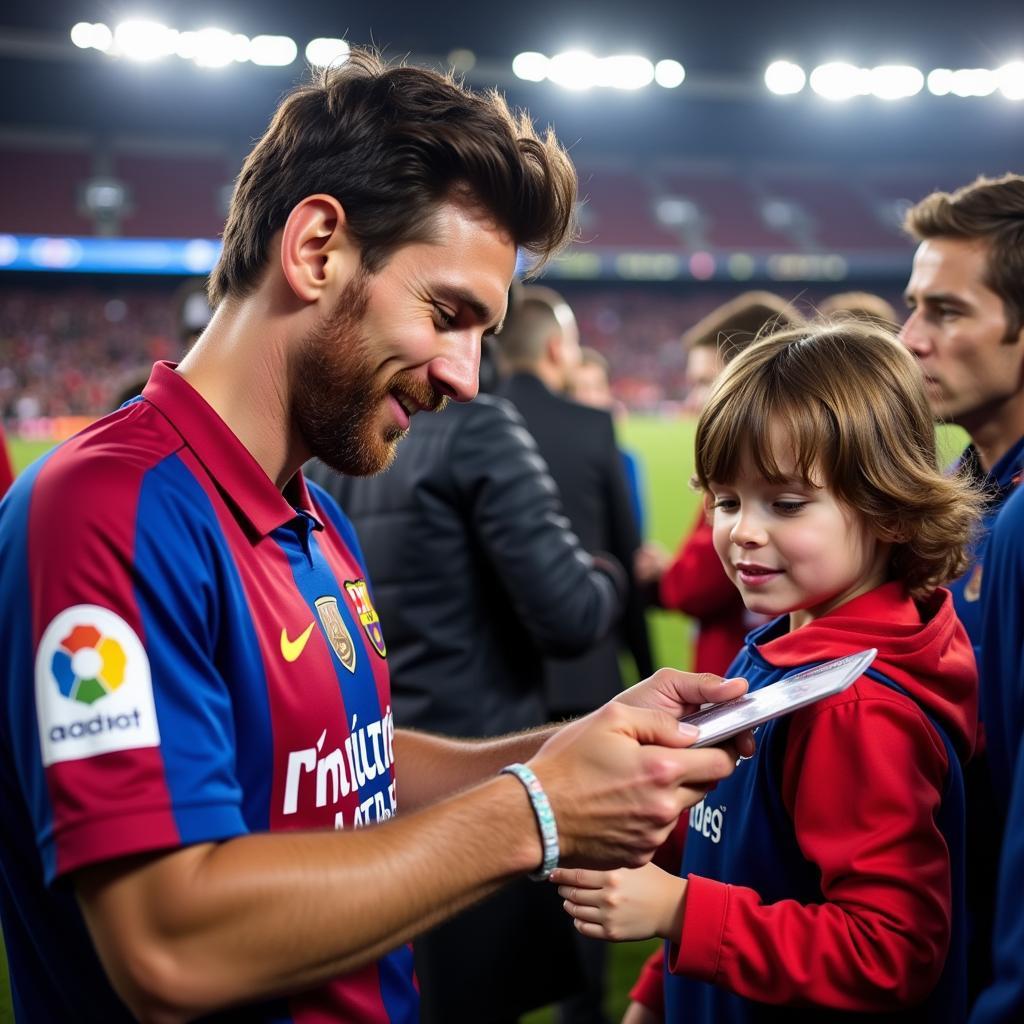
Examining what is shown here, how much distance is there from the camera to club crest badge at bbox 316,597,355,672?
1.50 m

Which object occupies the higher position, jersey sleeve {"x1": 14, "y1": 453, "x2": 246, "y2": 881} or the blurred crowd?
the blurred crowd

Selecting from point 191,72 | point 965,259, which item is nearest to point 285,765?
point 965,259

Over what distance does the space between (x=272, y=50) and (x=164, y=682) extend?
2598 cm

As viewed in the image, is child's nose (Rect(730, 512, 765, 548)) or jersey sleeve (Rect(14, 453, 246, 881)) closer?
jersey sleeve (Rect(14, 453, 246, 881))

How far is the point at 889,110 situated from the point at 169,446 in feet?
112

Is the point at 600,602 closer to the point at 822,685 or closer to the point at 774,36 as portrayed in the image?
the point at 822,685

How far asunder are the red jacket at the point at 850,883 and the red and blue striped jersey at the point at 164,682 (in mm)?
480

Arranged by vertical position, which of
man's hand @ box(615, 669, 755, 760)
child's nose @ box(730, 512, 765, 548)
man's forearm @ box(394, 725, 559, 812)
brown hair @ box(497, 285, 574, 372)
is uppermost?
brown hair @ box(497, 285, 574, 372)

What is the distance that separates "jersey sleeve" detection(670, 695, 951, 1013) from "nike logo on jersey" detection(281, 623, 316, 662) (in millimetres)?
629

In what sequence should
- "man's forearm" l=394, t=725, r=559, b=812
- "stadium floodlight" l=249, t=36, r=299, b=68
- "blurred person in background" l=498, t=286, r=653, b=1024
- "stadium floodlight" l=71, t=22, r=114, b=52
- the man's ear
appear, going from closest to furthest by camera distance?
the man's ear → "man's forearm" l=394, t=725, r=559, b=812 → "blurred person in background" l=498, t=286, r=653, b=1024 → "stadium floodlight" l=71, t=22, r=114, b=52 → "stadium floodlight" l=249, t=36, r=299, b=68

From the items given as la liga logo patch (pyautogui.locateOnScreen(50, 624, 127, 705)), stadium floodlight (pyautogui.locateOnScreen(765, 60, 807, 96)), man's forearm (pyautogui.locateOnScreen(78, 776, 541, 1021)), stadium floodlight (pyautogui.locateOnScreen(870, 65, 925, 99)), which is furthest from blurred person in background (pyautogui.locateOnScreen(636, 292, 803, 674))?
stadium floodlight (pyautogui.locateOnScreen(870, 65, 925, 99))

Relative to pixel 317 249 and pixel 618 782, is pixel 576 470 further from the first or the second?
pixel 618 782

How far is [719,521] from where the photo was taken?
69.4 inches

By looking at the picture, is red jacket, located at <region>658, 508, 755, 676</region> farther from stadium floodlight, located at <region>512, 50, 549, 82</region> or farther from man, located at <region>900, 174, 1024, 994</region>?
stadium floodlight, located at <region>512, 50, 549, 82</region>
